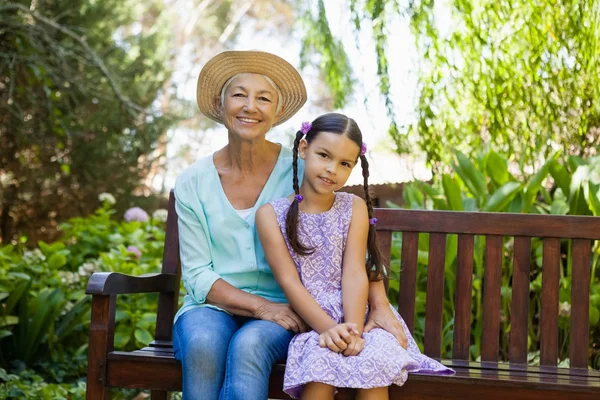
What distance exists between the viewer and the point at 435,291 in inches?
122

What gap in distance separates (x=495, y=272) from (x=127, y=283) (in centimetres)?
141

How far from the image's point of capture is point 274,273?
263 centimetres

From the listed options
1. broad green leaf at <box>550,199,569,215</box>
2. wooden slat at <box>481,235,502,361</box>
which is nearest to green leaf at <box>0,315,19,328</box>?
wooden slat at <box>481,235,502,361</box>

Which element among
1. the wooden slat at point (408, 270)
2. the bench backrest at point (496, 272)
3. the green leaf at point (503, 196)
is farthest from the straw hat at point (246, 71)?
the green leaf at point (503, 196)

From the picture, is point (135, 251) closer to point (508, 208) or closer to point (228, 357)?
point (508, 208)

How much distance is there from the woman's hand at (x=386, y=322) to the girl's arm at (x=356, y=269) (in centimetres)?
7

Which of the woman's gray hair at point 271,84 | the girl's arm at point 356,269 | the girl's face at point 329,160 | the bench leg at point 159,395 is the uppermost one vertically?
the woman's gray hair at point 271,84

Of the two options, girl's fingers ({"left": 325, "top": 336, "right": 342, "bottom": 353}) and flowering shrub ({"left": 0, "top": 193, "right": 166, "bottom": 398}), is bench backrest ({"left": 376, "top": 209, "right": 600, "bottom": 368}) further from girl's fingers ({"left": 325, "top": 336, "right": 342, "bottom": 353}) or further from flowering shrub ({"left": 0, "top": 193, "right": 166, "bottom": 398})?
flowering shrub ({"left": 0, "top": 193, "right": 166, "bottom": 398})

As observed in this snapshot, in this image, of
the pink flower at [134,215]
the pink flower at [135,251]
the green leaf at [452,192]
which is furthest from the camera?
the pink flower at [134,215]

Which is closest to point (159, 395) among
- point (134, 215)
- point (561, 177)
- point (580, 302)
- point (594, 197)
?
point (580, 302)

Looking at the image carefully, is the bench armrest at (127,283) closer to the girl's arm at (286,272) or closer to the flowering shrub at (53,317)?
the girl's arm at (286,272)

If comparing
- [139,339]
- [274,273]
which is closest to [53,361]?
[139,339]

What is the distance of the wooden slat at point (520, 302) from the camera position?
118 inches

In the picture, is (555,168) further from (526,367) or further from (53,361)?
(53,361)
